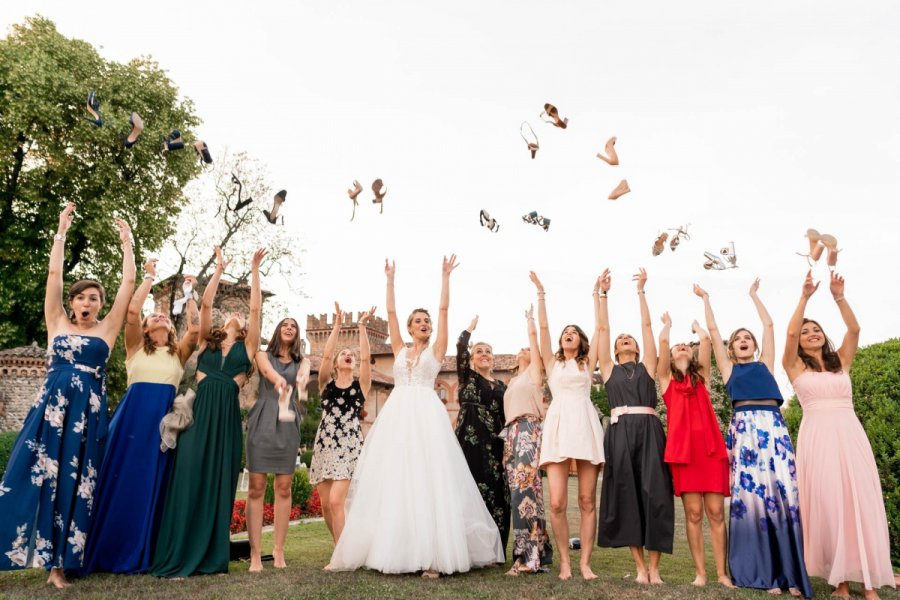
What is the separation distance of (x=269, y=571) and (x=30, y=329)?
2326cm

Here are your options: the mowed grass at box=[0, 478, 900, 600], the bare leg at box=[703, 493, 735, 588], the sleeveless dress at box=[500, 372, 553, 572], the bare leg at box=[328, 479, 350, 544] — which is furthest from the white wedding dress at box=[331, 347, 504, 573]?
the bare leg at box=[703, 493, 735, 588]

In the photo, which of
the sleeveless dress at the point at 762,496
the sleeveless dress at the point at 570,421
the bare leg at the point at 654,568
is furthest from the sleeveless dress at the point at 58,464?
the sleeveless dress at the point at 762,496

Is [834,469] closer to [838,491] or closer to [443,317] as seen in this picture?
[838,491]

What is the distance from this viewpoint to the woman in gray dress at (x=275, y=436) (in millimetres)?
7102

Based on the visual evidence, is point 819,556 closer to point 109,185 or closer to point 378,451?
point 378,451

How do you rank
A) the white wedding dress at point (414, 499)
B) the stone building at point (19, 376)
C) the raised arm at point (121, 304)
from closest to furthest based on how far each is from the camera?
the white wedding dress at point (414, 499)
the raised arm at point (121, 304)
the stone building at point (19, 376)

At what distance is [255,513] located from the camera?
709 cm

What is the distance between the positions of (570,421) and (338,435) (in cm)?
282

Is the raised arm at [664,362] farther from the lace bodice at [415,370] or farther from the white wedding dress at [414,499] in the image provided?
the lace bodice at [415,370]

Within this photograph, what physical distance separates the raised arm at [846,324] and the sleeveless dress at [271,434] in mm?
5793

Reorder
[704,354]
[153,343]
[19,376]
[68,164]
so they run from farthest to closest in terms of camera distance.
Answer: [19,376]
[68,164]
[704,354]
[153,343]

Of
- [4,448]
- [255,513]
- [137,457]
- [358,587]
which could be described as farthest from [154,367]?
[4,448]

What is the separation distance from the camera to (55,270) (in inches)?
252

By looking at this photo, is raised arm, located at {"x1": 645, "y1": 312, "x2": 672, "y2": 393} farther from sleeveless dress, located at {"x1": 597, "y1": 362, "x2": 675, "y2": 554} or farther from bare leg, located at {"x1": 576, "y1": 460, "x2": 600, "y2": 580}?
bare leg, located at {"x1": 576, "y1": 460, "x2": 600, "y2": 580}
